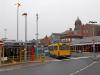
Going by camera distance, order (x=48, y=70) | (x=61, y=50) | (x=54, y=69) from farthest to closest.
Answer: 1. (x=61, y=50)
2. (x=54, y=69)
3. (x=48, y=70)

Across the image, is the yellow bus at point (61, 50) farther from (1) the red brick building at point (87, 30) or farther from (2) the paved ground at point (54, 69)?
(1) the red brick building at point (87, 30)

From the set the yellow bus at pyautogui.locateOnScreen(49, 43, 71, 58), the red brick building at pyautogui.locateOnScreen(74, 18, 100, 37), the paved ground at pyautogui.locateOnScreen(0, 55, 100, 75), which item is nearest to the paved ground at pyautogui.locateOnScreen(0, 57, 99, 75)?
the paved ground at pyautogui.locateOnScreen(0, 55, 100, 75)

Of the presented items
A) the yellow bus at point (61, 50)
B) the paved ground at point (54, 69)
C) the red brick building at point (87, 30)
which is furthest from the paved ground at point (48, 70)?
the red brick building at point (87, 30)

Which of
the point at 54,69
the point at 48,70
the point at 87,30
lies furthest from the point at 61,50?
the point at 87,30

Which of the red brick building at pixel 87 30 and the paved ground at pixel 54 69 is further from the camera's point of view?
the red brick building at pixel 87 30

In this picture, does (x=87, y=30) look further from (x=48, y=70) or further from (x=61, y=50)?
(x=48, y=70)

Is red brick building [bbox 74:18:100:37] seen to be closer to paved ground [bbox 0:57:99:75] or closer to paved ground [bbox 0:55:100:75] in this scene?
paved ground [bbox 0:55:100:75]

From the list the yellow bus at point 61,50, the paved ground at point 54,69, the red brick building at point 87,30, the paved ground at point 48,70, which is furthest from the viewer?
the red brick building at point 87,30

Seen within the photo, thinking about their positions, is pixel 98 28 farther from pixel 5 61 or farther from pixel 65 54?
pixel 5 61

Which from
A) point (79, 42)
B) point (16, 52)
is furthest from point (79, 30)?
point (16, 52)

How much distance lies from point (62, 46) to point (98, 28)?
4243 inches

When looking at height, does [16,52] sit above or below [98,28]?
below

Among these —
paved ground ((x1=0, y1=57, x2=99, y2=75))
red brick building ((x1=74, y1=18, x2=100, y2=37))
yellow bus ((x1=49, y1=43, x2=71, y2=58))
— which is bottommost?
paved ground ((x1=0, y1=57, x2=99, y2=75))

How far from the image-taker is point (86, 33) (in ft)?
543
